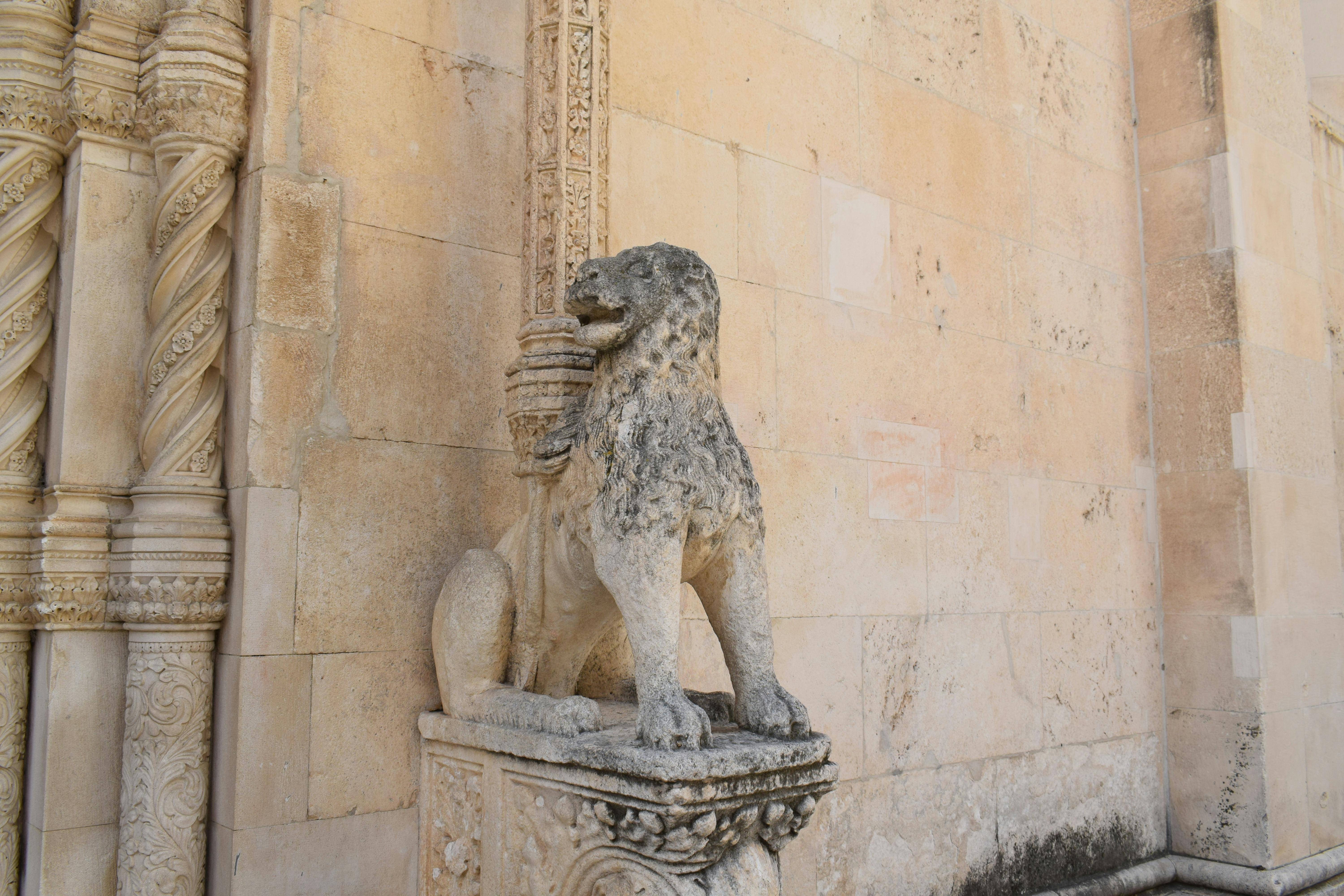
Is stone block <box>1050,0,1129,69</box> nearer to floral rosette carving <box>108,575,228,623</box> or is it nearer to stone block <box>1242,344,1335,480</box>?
stone block <box>1242,344,1335,480</box>

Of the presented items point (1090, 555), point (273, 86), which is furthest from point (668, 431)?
point (1090, 555)

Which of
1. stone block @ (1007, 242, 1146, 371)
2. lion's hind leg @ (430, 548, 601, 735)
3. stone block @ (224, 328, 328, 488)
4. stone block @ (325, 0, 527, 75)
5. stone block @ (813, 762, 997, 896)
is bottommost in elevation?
stone block @ (813, 762, 997, 896)

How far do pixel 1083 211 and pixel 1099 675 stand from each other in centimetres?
202

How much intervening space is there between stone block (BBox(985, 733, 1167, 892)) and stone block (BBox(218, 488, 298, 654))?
2.69 m

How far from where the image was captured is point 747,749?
6.48ft

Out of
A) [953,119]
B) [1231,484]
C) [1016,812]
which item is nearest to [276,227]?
[953,119]

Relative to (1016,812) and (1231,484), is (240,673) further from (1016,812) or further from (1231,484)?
(1231,484)

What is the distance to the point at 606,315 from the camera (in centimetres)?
224

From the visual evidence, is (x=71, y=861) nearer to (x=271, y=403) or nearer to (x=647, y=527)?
(x=271, y=403)

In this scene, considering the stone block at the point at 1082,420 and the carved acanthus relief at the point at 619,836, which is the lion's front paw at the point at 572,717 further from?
the stone block at the point at 1082,420

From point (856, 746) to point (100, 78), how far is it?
114 inches

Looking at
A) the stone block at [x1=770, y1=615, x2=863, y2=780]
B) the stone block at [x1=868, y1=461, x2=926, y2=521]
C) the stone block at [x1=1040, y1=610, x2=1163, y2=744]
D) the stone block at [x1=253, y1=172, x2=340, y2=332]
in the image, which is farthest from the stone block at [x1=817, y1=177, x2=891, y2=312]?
the stone block at [x1=253, y1=172, x2=340, y2=332]

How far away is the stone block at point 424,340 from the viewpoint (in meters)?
2.60

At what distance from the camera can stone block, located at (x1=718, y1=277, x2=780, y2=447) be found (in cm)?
329
